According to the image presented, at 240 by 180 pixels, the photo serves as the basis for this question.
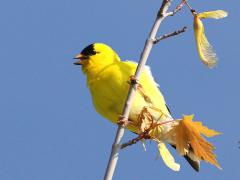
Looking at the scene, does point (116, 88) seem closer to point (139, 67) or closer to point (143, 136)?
point (143, 136)

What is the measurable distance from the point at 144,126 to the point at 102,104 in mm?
2004

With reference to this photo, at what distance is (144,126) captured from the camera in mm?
2738

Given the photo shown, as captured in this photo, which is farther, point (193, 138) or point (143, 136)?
point (143, 136)

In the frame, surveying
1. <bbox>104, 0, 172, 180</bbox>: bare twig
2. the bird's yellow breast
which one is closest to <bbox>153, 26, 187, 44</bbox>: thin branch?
<bbox>104, 0, 172, 180</bbox>: bare twig

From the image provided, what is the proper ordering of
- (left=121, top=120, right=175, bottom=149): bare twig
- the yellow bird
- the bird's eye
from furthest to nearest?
the bird's eye, the yellow bird, (left=121, top=120, right=175, bottom=149): bare twig

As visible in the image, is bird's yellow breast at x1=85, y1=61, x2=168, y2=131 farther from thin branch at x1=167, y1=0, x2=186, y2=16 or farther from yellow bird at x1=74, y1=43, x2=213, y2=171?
thin branch at x1=167, y1=0, x2=186, y2=16

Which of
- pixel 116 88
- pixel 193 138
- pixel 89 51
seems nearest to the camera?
pixel 193 138

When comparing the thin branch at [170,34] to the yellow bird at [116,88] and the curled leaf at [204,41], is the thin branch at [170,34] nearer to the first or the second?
the curled leaf at [204,41]

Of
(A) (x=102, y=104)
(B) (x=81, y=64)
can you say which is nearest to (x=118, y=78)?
(A) (x=102, y=104)

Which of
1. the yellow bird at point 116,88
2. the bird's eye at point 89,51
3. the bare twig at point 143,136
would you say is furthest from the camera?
the bird's eye at point 89,51

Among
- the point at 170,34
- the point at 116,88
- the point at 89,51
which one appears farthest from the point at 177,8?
the point at 89,51

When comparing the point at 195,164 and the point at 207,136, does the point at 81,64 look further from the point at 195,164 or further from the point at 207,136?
the point at 207,136

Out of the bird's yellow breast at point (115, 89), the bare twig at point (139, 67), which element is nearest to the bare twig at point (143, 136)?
the bare twig at point (139, 67)

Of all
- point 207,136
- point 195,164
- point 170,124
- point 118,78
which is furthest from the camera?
point 118,78
